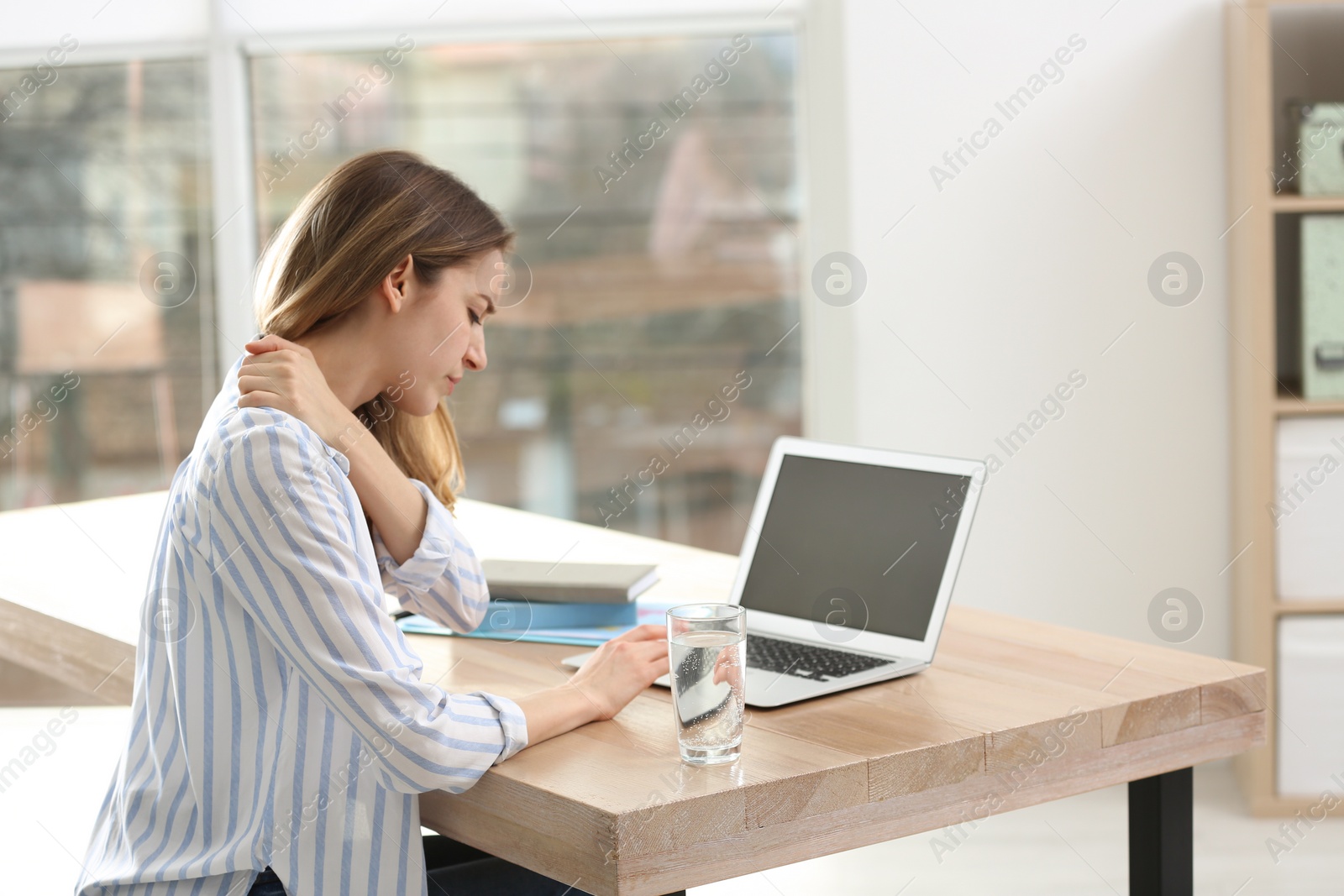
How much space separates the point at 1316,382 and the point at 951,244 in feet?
2.60

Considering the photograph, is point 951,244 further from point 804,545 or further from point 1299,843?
point 804,545

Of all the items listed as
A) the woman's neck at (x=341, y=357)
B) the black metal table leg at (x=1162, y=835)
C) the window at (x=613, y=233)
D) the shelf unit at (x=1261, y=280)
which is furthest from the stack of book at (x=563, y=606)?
the window at (x=613, y=233)

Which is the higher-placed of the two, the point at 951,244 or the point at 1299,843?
the point at 951,244

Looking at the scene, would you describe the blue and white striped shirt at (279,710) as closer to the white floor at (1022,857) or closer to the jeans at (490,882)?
the jeans at (490,882)

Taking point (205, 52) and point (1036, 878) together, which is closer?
point (1036, 878)

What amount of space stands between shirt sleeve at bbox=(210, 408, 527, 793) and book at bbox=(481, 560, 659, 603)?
1.42 ft

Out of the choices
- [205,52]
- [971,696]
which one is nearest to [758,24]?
[205,52]

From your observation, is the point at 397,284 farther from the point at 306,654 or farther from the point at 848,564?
the point at 848,564

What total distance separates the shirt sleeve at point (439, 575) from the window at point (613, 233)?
201 centimetres

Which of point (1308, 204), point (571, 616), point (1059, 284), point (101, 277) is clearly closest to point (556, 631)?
point (571, 616)

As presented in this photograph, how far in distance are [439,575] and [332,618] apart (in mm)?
437

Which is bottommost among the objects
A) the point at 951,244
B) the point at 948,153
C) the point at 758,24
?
the point at 951,244

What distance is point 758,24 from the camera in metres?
3.33

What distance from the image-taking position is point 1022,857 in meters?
2.57
